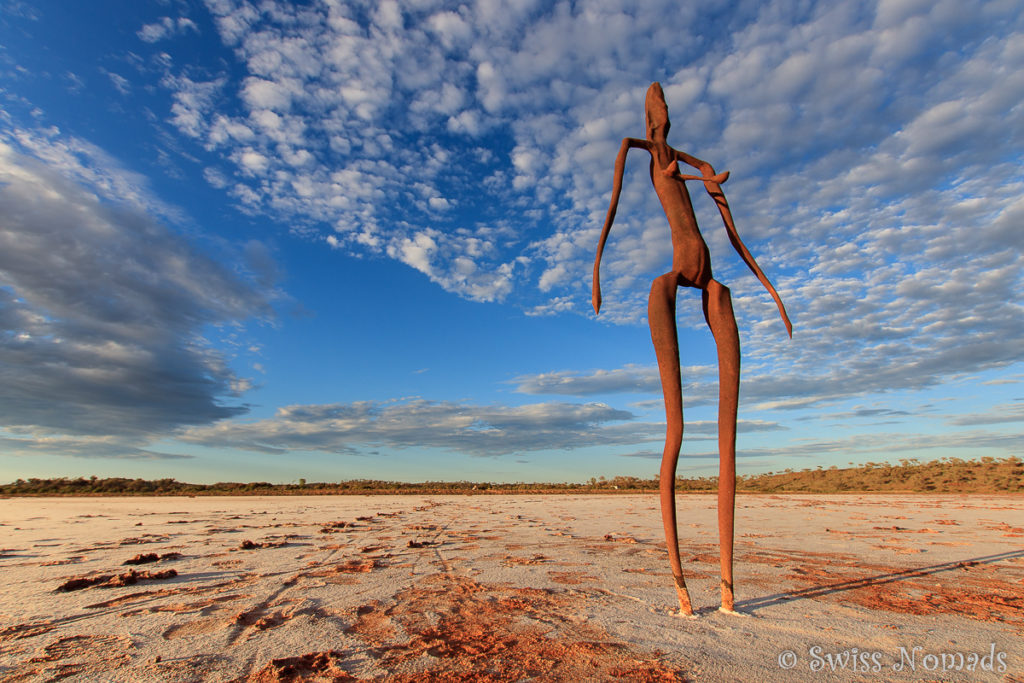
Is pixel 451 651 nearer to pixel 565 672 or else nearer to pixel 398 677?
pixel 398 677

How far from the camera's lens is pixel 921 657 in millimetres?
2812

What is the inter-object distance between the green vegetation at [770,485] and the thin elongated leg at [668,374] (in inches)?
962

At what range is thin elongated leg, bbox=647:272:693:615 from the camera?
4047 mm

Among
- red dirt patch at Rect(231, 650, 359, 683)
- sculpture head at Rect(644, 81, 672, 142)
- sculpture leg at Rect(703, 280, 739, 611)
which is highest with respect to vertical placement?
sculpture head at Rect(644, 81, 672, 142)

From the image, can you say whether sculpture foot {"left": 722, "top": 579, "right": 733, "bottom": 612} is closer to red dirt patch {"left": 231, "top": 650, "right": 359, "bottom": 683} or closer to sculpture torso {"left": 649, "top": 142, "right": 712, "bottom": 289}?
sculpture torso {"left": 649, "top": 142, "right": 712, "bottom": 289}

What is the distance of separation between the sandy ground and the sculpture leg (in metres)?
0.77

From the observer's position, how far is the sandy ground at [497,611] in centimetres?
262

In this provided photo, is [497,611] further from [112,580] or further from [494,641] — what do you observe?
[112,580]

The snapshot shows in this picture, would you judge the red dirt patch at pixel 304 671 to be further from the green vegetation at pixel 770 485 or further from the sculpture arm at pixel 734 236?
the green vegetation at pixel 770 485

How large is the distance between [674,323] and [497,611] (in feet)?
9.74

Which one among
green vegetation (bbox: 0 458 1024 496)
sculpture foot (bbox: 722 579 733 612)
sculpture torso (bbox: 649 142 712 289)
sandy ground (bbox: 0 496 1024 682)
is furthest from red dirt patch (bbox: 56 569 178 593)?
green vegetation (bbox: 0 458 1024 496)

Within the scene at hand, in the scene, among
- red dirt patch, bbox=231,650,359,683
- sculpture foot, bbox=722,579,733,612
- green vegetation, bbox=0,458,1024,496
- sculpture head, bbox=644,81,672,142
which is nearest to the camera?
red dirt patch, bbox=231,650,359,683

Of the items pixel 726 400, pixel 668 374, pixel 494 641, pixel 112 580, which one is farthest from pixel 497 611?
pixel 112 580

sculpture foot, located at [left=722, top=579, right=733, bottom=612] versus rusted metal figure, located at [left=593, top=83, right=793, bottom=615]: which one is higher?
rusted metal figure, located at [left=593, top=83, right=793, bottom=615]
